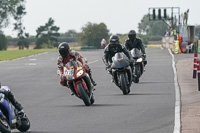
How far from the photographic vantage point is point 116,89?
22.1 metres

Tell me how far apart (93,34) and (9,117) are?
428 ft

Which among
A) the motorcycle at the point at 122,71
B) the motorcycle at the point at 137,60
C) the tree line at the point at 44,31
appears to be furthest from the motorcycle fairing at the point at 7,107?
the tree line at the point at 44,31

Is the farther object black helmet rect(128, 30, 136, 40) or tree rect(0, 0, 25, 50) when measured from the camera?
tree rect(0, 0, 25, 50)

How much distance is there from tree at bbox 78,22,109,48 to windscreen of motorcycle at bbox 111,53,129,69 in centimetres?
11862

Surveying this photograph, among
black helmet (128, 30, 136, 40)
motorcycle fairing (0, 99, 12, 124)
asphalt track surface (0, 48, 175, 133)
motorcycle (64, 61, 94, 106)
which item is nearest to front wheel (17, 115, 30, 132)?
asphalt track surface (0, 48, 175, 133)

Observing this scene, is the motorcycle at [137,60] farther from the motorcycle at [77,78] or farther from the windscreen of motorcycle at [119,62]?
the motorcycle at [77,78]

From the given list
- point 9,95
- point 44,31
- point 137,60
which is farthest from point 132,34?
point 44,31

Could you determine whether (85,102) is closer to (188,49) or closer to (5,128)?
(5,128)

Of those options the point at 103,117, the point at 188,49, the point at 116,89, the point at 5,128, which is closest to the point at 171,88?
the point at 116,89

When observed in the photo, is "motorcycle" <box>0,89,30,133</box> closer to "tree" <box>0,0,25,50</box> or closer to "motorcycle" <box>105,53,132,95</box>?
"motorcycle" <box>105,53,132,95</box>

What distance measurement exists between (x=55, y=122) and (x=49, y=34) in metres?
139

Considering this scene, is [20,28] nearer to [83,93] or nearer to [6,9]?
[6,9]

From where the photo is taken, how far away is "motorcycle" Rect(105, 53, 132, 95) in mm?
19469

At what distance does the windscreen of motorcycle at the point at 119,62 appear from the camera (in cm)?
1951
